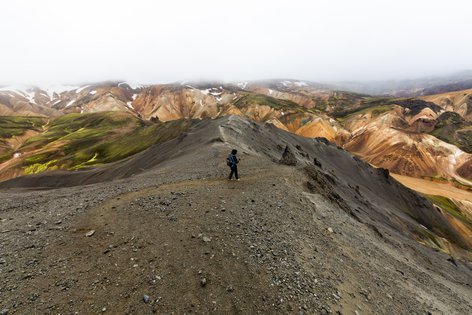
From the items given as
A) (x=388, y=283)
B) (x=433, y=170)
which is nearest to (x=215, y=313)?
(x=388, y=283)

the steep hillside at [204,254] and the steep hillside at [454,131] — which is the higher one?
the steep hillside at [204,254]

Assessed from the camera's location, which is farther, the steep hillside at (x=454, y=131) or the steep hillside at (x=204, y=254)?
the steep hillside at (x=454, y=131)

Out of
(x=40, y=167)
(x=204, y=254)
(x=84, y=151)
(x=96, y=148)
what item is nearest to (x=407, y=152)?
(x=96, y=148)

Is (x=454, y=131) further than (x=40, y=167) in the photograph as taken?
Yes

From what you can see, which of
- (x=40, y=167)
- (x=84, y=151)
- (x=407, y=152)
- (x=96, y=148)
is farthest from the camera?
(x=407, y=152)

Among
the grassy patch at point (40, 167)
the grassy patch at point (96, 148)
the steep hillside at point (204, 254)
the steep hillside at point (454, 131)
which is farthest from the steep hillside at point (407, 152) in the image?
the grassy patch at point (40, 167)

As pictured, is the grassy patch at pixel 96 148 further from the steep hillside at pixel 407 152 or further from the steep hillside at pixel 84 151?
the steep hillside at pixel 407 152

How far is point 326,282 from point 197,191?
10.8m

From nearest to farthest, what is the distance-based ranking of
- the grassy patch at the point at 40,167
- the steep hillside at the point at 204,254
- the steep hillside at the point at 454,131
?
the steep hillside at the point at 204,254
the grassy patch at the point at 40,167
the steep hillside at the point at 454,131

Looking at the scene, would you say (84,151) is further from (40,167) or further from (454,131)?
(454,131)

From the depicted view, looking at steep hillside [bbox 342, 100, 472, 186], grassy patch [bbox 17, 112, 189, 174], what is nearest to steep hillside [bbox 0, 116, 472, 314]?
grassy patch [bbox 17, 112, 189, 174]

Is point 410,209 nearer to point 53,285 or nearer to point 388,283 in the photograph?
point 388,283

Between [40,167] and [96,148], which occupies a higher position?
[96,148]

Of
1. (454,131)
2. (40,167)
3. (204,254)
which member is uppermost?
(204,254)
